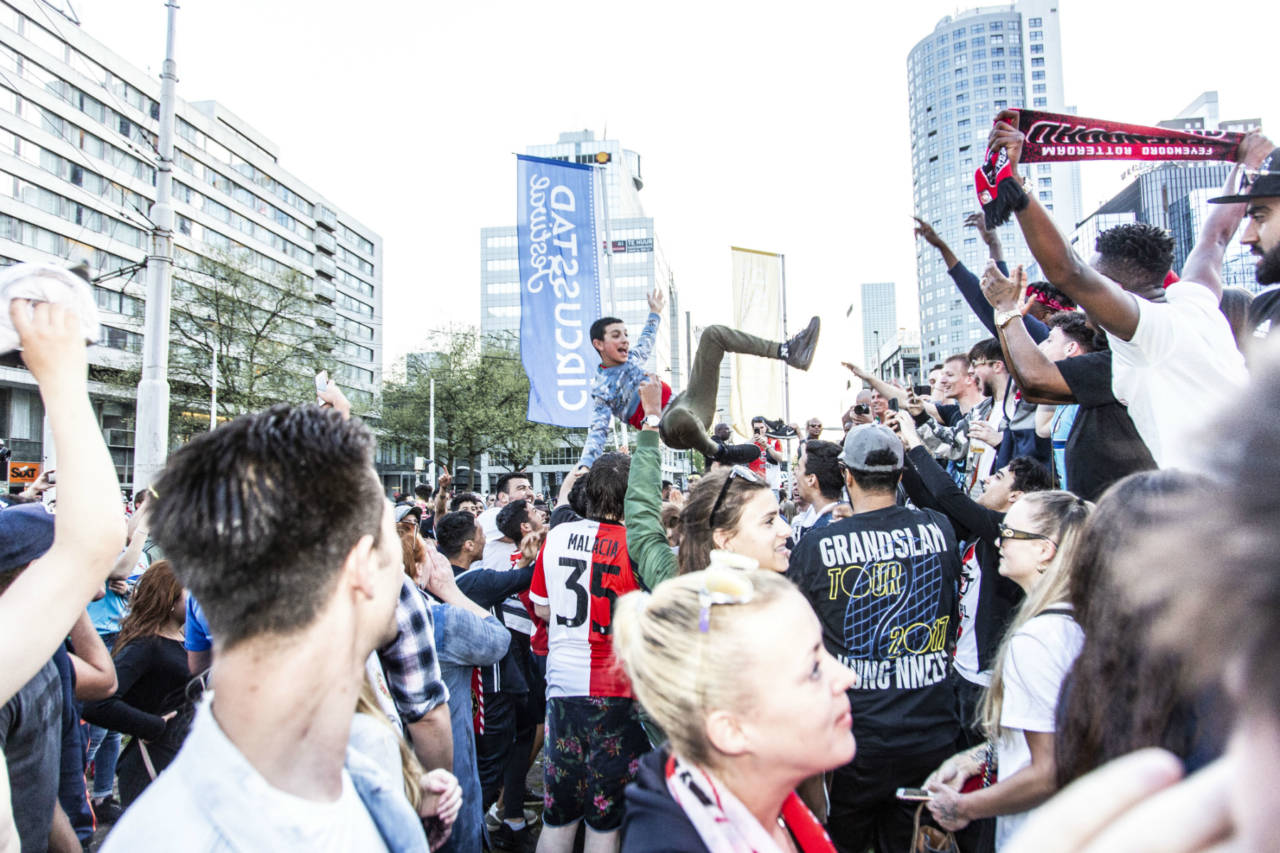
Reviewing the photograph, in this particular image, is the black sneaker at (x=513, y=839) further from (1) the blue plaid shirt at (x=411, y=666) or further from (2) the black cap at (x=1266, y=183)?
(2) the black cap at (x=1266, y=183)

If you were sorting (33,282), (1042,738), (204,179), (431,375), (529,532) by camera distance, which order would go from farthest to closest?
(204,179) → (431,375) → (529,532) → (1042,738) → (33,282)

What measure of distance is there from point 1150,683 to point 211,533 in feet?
5.31

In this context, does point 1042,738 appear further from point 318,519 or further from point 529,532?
point 529,532

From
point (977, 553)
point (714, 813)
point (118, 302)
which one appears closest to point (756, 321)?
point (977, 553)

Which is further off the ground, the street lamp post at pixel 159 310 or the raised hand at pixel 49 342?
the street lamp post at pixel 159 310

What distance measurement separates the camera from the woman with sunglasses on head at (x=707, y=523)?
303cm

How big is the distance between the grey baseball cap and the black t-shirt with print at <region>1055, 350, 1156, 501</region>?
70 centimetres

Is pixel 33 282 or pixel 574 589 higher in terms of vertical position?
pixel 33 282

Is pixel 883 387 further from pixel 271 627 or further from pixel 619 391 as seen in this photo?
pixel 271 627

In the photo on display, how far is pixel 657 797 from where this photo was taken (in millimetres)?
1567

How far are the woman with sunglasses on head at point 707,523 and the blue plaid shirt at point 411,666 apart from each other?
100 centimetres

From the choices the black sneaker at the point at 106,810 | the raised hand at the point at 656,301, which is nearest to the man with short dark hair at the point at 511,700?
the raised hand at the point at 656,301

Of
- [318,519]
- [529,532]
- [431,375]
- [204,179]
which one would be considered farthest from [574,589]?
[204,179]

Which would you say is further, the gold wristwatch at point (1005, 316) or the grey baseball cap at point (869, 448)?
the grey baseball cap at point (869, 448)
